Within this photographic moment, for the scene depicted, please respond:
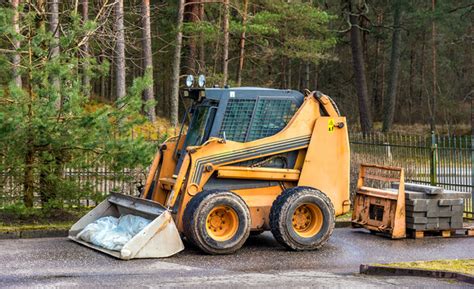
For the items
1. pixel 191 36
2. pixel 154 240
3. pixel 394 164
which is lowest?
pixel 154 240

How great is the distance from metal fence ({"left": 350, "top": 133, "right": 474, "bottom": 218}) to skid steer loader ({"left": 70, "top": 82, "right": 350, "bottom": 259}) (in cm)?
416

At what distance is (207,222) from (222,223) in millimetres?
310

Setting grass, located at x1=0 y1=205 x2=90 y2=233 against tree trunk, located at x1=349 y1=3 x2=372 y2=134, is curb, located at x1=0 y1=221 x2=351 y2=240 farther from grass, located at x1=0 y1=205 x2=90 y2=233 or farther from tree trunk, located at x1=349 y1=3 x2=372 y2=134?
tree trunk, located at x1=349 y1=3 x2=372 y2=134

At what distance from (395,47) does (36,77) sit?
37.3m

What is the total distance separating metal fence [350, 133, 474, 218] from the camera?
16.2m

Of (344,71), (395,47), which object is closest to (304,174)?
(395,47)

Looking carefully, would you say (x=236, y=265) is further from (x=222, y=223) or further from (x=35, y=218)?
(x=35, y=218)

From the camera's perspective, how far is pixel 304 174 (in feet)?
42.4

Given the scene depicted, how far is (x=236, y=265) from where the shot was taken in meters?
11.0

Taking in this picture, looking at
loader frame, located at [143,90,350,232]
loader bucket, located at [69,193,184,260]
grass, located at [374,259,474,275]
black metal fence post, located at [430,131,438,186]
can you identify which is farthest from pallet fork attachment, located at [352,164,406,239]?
loader bucket, located at [69,193,184,260]

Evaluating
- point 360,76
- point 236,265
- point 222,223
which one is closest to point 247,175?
point 222,223

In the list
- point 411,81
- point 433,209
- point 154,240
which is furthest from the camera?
point 411,81

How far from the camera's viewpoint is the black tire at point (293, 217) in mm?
12125

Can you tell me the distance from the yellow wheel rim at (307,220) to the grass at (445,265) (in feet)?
6.79
